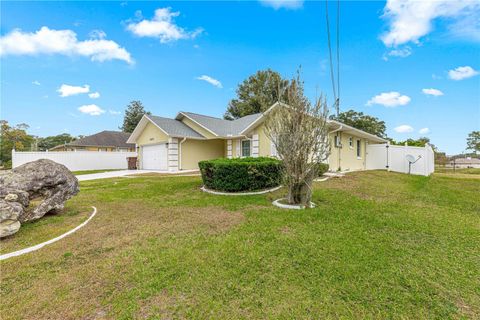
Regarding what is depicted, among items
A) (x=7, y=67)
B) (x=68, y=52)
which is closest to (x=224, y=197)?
(x=7, y=67)

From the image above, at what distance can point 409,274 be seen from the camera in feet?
9.14

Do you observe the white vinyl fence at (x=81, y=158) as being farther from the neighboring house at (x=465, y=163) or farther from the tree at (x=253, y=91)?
the neighboring house at (x=465, y=163)

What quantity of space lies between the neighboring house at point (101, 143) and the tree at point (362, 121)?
32.2 meters

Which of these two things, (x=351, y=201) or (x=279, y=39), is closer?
(x=351, y=201)

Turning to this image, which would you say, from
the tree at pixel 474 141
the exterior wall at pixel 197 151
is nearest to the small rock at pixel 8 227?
the exterior wall at pixel 197 151

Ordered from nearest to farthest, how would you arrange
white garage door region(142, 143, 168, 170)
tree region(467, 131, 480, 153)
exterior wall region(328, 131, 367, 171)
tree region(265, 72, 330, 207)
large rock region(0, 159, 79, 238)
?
1. large rock region(0, 159, 79, 238)
2. tree region(265, 72, 330, 207)
3. exterior wall region(328, 131, 367, 171)
4. white garage door region(142, 143, 168, 170)
5. tree region(467, 131, 480, 153)

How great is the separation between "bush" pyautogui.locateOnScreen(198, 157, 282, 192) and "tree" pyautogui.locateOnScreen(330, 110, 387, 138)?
2824cm

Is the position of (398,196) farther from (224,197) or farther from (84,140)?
(84,140)

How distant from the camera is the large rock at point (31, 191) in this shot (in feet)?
13.5

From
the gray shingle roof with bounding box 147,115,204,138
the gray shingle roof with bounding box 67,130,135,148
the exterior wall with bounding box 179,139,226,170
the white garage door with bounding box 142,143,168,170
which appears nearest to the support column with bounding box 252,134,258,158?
the exterior wall with bounding box 179,139,226,170

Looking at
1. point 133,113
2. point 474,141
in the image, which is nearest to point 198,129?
point 133,113

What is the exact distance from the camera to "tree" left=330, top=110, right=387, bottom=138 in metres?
32.7

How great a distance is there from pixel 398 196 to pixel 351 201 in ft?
7.29

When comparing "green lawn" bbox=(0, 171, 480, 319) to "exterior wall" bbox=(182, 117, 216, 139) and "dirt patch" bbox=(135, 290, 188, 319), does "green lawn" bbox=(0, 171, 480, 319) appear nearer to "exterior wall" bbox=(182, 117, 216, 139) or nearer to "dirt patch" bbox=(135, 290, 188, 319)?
"dirt patch" bbox=(135, 290, 188, 319)
